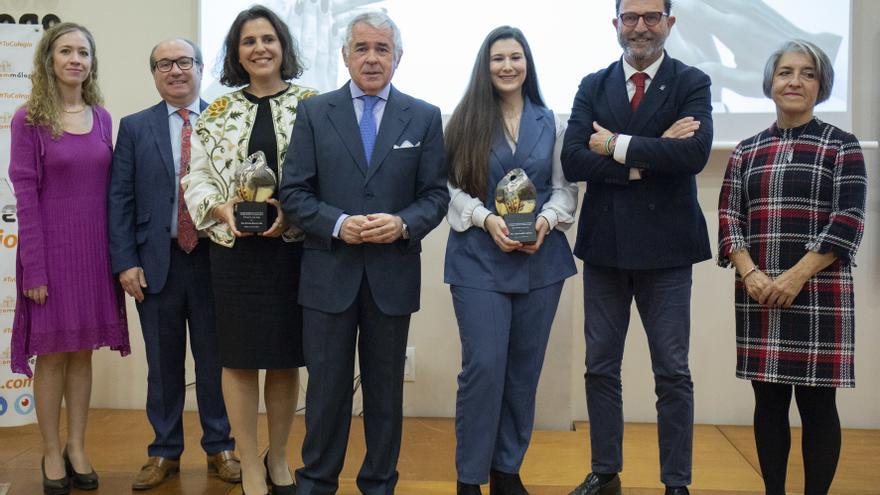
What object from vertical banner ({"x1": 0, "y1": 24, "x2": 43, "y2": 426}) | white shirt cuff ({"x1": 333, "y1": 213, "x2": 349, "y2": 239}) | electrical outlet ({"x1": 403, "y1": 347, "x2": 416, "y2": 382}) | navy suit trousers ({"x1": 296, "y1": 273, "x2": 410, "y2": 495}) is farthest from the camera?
electrical outlet ({"x1": 403, "y1": 347, "x2": 416, "y2": 382})

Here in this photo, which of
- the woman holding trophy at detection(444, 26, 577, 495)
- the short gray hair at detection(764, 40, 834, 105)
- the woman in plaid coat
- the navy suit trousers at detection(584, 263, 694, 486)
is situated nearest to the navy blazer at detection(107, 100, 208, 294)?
the woman holding trophy at detection(444, 26, 577, 495)

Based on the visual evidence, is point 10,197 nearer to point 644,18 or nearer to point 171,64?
point 171,64

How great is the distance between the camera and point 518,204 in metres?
2.63

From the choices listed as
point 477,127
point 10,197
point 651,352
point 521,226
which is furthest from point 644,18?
point 10,197

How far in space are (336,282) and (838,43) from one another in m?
2.77

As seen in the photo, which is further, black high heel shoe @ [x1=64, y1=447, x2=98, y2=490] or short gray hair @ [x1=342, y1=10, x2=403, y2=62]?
black high heel shoe @ [x1=64, y1=447, x2=98, y2=490]

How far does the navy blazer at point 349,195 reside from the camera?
8.33 ft

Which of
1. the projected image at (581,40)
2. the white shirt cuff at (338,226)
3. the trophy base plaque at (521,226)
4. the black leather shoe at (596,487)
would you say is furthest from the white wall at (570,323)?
the white shirt cuff at (338,226)

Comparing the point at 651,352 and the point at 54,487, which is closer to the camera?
the point at 651,352

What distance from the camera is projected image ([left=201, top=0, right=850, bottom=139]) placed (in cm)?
382

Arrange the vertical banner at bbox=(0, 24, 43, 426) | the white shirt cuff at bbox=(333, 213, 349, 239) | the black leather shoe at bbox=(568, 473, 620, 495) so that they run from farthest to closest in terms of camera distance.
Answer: the vertical banner at bbox=(0, 24, 43, 426)
the black leather shoe at bbox=(568, 473, 620, 495)
the white shirt cuff at bbox=(333, 213, 349, 239)

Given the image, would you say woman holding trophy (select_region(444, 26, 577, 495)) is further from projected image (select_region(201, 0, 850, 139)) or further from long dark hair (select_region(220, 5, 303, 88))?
projected image (select_region(201, 0, 850, 139))

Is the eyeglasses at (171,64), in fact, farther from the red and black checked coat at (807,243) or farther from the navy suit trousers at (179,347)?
the red and black checked coat at (807,243)

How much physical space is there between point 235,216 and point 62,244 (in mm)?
857
